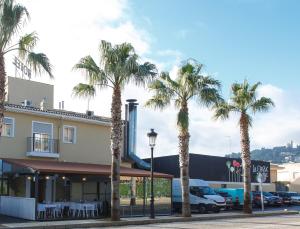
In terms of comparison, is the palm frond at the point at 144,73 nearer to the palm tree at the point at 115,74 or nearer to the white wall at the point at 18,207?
the palm tree at the point at 115,74

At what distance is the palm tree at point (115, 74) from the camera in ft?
87.5

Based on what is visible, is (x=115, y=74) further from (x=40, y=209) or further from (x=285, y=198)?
(x=285, y=198)

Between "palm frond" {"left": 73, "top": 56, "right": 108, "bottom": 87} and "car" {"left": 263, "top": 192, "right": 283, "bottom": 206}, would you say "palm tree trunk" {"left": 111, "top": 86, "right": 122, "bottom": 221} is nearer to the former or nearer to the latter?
"palm frond" {"left": 73, "top": 56, "right": 108, "bottom": 87}

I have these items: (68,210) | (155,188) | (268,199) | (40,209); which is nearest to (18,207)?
(40,209)

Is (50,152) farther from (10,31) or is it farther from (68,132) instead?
(10,31)

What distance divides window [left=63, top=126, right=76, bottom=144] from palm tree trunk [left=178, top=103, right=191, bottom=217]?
25.9 ft

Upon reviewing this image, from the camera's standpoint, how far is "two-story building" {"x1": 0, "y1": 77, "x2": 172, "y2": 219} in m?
28.1

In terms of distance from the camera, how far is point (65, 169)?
27562 mm

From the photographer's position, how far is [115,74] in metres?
26.9

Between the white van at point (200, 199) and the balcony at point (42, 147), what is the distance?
31.3 feet

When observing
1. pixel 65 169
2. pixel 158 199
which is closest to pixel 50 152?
pixel 65 169

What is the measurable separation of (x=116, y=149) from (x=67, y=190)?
29.2 ft

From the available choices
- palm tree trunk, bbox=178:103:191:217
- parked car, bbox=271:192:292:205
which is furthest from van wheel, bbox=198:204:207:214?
parked car, bbox=271:192:292:205

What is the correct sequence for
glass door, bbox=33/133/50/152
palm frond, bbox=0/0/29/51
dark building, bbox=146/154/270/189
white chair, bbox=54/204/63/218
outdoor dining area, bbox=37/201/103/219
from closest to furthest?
palm frond, bbox=0/0/29/51 < outdoor dining area, bbox=37/201/103/219 < white chair, bbox=54/204/63/218 < glass door, bbox=33/133/50/152 < dark building, bbox=146/154/270/189
